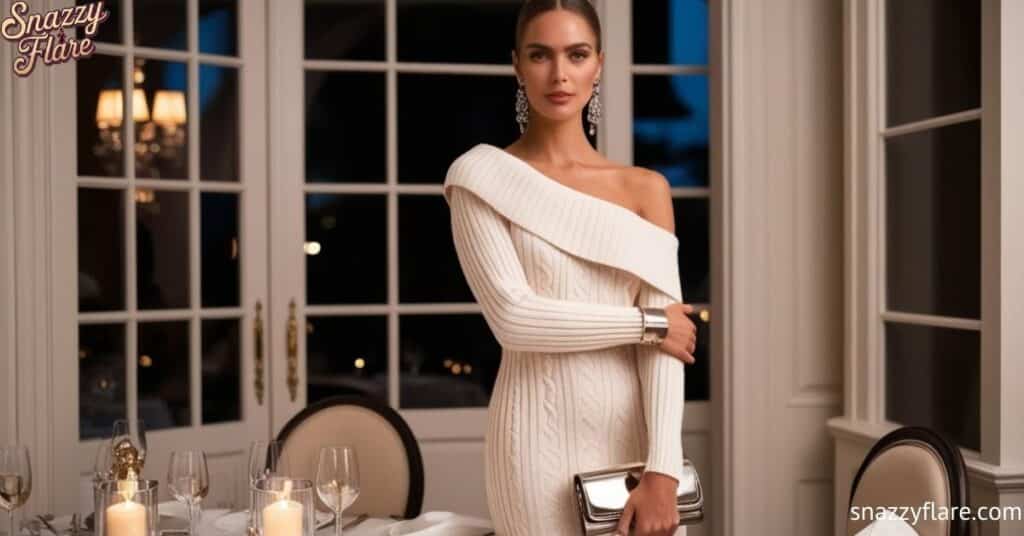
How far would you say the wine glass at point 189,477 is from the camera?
77.8 inches

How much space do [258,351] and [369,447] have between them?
906mm

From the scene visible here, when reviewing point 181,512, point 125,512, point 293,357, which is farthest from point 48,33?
point 125,512

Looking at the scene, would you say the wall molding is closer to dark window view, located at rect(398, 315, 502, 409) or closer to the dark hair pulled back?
dark window view, located at rect(398, 315, 502, 409)

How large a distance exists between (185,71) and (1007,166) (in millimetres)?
2470

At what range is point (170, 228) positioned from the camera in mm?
3607

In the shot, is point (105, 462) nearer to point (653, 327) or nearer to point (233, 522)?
point (233, 522)

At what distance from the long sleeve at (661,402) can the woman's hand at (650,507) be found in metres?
0.02

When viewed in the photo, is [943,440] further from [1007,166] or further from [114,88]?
[114,88]

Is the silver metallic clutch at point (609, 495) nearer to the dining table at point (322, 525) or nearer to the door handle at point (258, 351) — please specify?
the dining table at point (322, 525)

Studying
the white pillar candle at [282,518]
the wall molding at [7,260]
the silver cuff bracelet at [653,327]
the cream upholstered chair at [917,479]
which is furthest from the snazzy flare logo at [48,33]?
the cream upholstered chair at [917,479]

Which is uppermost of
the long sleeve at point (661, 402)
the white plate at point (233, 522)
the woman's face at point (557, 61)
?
the woman's face at point (557, 61)

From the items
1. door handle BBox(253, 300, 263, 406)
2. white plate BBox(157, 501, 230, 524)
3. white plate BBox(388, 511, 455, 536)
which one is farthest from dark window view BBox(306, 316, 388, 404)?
white plate BBox(388, 511, 455, 536)

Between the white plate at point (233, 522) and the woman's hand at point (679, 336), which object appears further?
the white plate at point (233, 522)

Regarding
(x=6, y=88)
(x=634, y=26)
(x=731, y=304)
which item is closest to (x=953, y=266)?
(x=731, y=304)
